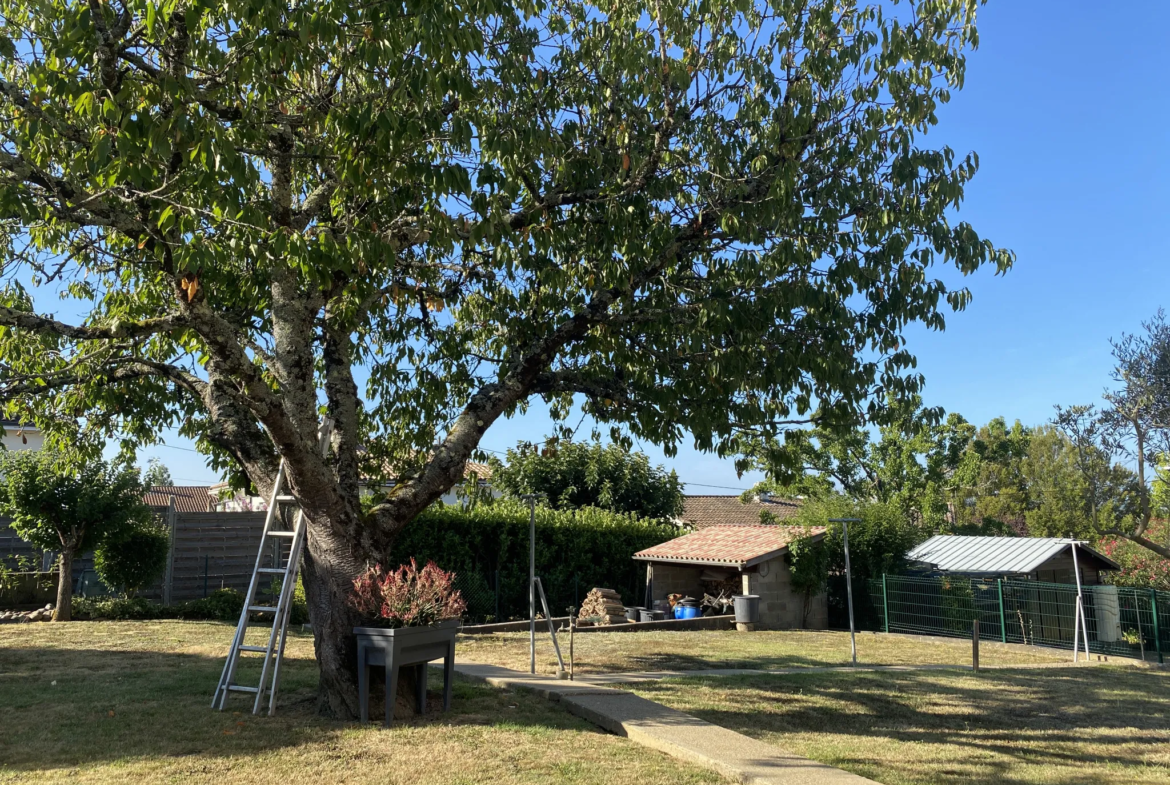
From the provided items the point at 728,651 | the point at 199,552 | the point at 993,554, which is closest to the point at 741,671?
the point at 728,651

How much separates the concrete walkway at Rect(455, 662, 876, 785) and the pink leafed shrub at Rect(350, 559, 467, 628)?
1.81 metres

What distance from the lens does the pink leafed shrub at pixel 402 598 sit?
8.44 metres

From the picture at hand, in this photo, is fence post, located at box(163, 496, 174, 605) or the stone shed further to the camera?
the stone shed

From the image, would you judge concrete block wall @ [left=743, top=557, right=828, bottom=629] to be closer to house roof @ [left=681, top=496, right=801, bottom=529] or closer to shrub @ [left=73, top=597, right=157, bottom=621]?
→ shrub @ [left=73, top=597, right=157, bottom=621]

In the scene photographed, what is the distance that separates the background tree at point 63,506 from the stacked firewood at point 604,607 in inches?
411

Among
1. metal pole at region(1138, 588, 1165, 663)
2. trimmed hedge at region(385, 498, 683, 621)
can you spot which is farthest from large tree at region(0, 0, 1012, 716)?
metal pole at region(1138, 588, 1165, 663)

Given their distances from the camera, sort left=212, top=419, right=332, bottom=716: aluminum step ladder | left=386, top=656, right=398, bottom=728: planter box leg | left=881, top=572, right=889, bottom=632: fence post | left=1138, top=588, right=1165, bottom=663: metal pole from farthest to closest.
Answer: left=881, top=572, right=889, bottom=632: fence post, left=1138, top=588, right=1165, bottom=663: metal pole, left=212, top=419, right=332, bottom=716: aluminum step ladder, left=386, top=656, right=398, bottom=728: planter box leg

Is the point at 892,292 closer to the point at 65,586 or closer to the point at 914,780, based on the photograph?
the point at 914,780

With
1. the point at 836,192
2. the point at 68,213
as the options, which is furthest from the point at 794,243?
the point at 68,213

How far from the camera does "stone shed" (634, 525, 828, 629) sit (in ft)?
74.5

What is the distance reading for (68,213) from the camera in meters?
7.00

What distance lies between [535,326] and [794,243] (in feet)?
10.7

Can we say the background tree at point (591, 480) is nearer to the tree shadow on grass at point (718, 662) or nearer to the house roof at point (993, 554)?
the house roof at point (993, 554)

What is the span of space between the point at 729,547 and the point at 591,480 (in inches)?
278
